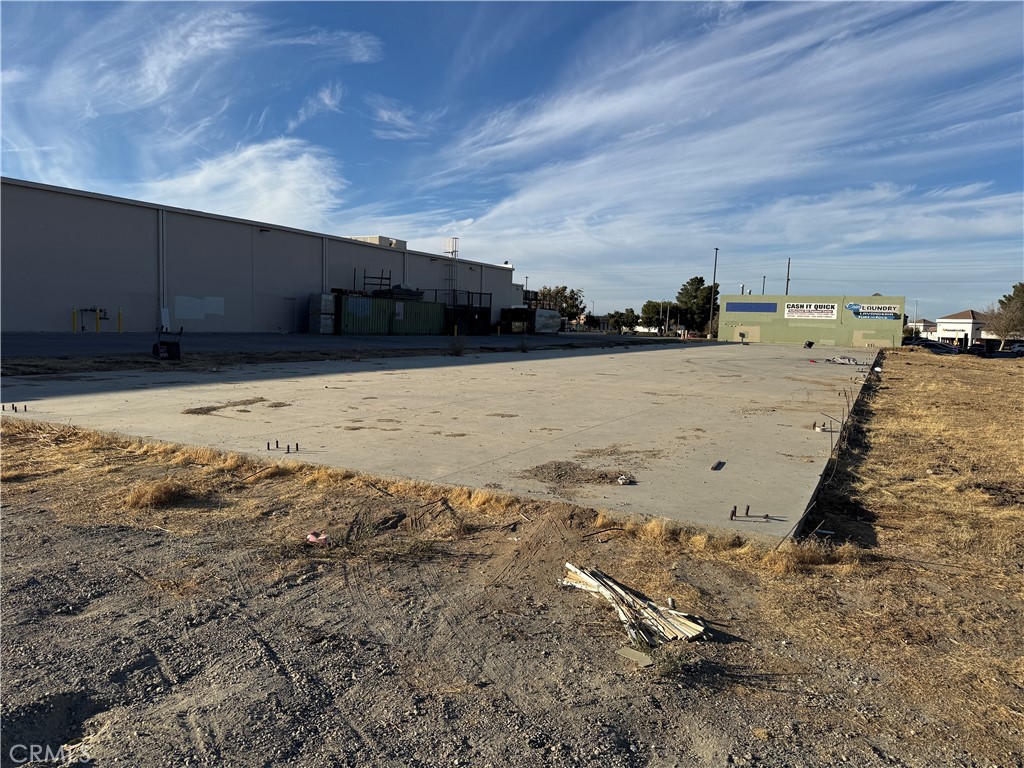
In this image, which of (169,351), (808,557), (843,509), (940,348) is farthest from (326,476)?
(940,348)

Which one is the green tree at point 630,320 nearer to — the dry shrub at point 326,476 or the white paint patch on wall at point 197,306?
the white paint patch on wall at point 197,306

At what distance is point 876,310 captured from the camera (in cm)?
5675

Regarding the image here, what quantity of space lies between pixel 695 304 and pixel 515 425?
302 feet

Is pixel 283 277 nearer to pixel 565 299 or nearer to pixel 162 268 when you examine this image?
pixel 162 268

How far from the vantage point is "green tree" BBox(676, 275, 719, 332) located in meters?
96.5

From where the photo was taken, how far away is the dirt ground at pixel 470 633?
8.64 feet

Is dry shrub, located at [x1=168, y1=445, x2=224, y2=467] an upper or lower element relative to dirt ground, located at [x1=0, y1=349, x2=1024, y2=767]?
upper

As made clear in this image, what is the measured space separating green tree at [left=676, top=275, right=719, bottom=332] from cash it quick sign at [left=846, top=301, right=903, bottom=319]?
1507 inches

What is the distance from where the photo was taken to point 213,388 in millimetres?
13367

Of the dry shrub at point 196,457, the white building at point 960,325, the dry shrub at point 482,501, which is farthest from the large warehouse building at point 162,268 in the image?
the white building at point 960,325

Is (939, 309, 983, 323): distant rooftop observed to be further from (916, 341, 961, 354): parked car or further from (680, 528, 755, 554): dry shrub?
(680, 528, 755, 554): dry shrub

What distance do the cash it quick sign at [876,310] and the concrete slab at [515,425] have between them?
4515 cm

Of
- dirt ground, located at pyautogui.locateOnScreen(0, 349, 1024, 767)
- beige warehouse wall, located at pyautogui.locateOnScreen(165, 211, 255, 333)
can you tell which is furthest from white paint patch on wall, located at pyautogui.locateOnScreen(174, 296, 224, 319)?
dirt ground, located at pyautogui.locateOnScreen(0, 349, 1024, 767)

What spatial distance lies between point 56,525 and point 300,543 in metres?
1.94
